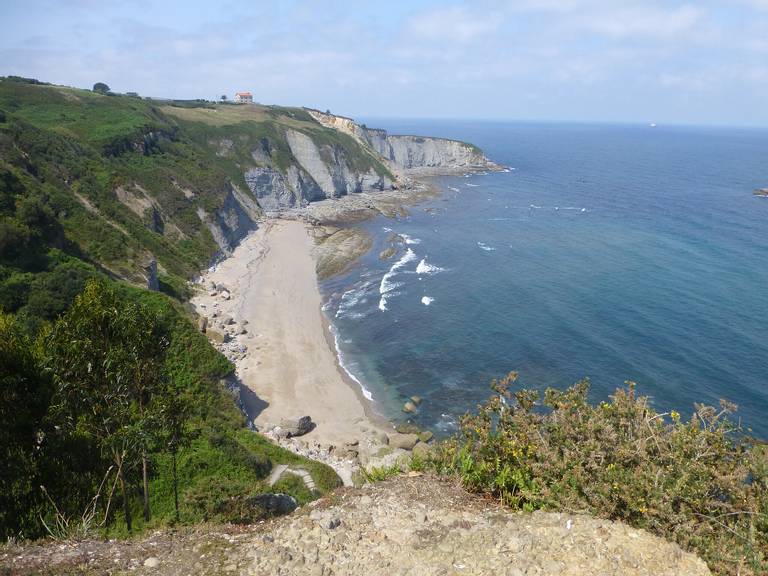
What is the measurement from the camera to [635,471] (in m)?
10.7

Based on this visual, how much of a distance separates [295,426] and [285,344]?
47.1ft

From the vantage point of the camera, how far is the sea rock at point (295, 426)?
3568cm

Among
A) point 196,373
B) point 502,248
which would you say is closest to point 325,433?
point 196,373

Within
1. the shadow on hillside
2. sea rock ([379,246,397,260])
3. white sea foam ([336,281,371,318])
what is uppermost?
sea rock ([379,246,397,260])

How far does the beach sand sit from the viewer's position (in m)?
38.5

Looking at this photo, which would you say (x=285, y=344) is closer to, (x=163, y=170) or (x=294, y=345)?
(x=294, y=345)

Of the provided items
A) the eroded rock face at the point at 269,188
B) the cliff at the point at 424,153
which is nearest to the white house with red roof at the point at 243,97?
the cliff at the point at 424,153

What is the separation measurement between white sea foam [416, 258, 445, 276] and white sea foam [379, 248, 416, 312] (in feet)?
8.37

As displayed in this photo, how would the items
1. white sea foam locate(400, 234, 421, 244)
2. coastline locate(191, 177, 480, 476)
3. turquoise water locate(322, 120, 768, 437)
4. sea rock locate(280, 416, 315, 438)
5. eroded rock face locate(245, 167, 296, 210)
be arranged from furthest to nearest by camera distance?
eroded rock face locate(245, 167, 296, 210), white sea foam locate(400, 234, 421, 244), turquoise water locate(322, 120, 768, 437), sea rock locate(280, 416, 315, 438), coastline locate(191, 177, 480, 476)

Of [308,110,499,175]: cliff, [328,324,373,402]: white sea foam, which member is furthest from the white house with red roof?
[328,324,373,402]: white sea foam

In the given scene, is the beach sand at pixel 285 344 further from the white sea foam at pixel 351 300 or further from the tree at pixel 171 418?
the tree at pixel 171 418

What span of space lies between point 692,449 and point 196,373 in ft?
99.6

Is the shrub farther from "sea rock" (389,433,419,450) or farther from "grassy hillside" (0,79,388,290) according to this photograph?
"grassy hillside" (0,79,388,290)

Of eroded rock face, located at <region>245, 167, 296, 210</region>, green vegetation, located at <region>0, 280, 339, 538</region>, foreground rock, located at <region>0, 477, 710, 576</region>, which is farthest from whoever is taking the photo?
eroded rock face, located at <region>245, 167, 296, 210</region>
